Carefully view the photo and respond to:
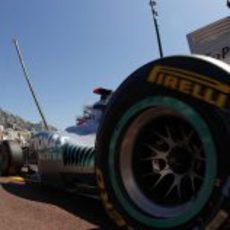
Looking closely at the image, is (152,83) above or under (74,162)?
above

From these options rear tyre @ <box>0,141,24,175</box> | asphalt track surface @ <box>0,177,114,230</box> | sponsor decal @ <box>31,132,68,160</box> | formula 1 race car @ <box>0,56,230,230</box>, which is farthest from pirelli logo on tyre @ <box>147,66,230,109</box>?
rear tyre @ <box>0,141,24,175</box>

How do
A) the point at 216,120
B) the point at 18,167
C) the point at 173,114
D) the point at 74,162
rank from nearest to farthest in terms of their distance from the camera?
the point at 216,120 < the point at 173,114 < the point at 74,162 < the point at 18,167

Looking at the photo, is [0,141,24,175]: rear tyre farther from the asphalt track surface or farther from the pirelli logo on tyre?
the pirelli logo on tyre

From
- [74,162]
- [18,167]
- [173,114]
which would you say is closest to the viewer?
[173,114]

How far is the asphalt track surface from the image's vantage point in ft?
12.4

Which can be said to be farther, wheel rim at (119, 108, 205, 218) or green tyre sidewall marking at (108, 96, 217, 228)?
wheel rim at (119, 108, 205, 218)

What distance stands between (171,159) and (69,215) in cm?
166

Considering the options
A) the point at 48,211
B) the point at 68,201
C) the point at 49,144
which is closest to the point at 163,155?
the point at 48,211

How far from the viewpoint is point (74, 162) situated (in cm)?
448

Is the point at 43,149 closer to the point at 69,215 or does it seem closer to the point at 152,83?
the point at 69,215

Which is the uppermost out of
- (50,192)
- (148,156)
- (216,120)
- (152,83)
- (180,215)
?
(152,83)

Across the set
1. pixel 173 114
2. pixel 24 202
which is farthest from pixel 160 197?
pixel 24 202

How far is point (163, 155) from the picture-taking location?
277cm

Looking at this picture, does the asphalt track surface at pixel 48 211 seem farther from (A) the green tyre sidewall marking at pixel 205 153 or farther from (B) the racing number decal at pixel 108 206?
(A) the green tyre sidewall marking at pixel 205 153
